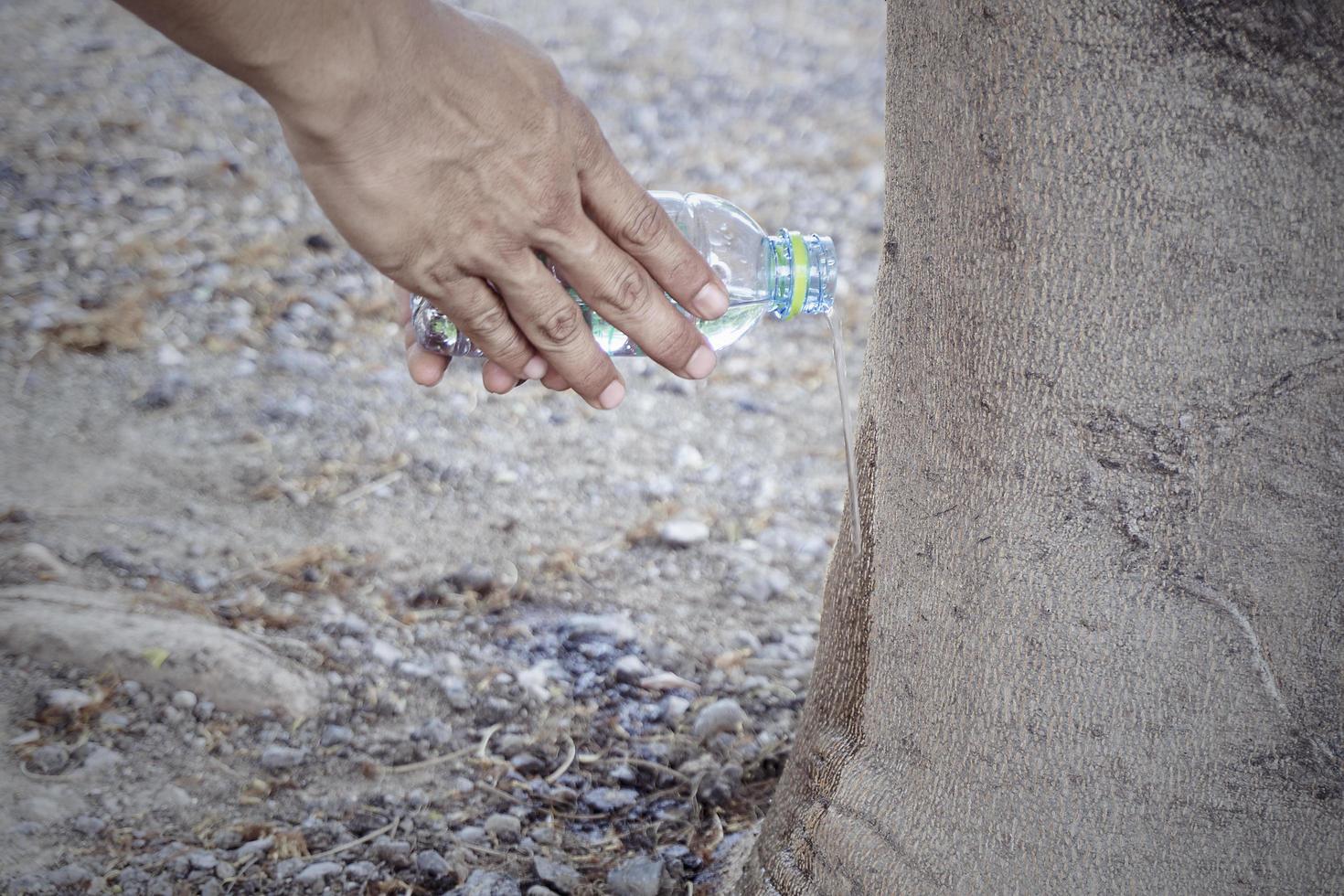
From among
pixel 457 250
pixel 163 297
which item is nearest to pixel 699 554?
pixel 457 250

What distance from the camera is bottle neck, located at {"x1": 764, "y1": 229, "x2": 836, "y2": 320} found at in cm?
168

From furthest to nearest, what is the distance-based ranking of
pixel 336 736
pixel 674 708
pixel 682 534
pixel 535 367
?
pixel 682 534, pixel 674 708, pixel 336 736, pixel 535 367

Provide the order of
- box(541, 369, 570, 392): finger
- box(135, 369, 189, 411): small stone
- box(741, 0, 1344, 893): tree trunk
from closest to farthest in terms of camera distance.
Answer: box(741, 0, 1344, 893): tree trunk
box(541, 369, 570, 392): finger
box(135, 369, 189, 411): small stone

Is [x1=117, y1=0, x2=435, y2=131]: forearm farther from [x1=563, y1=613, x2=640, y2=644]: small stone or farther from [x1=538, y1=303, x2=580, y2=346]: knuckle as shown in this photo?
[x1=563, y1=613, x2=640, y2=644]: small stone

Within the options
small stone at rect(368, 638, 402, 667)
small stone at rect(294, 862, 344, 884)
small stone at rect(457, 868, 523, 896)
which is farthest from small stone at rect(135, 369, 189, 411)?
small stone at rect(457, 868, 523, 896)

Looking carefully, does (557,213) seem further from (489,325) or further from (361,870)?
(361,870)

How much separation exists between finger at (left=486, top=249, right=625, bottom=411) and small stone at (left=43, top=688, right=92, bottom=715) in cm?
130

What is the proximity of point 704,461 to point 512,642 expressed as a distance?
3.68 ft

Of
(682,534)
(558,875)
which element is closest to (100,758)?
(558,875)

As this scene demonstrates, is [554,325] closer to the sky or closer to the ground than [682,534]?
closer to the sky

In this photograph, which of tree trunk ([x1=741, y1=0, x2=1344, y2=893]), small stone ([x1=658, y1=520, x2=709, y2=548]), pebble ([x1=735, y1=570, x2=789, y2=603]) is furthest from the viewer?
small stone ([x1=658, y1=520, x2=709, y2=548])

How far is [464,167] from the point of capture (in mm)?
1343

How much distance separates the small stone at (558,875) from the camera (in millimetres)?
1909

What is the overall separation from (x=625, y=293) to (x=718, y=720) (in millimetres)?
1185
